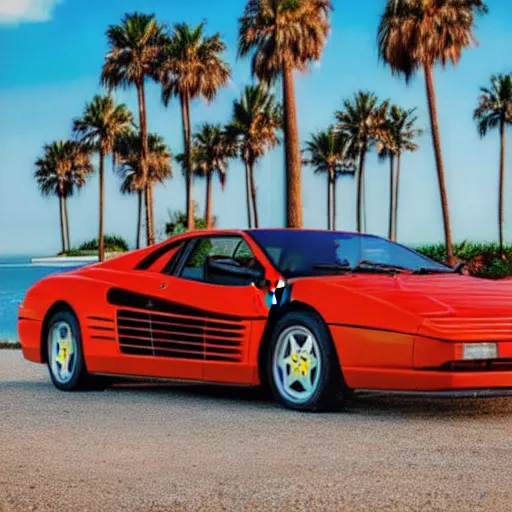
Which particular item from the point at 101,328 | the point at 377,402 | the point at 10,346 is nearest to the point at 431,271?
the point at 377,402

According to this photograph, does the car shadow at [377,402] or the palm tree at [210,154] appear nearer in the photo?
the car shadow at [377,402]

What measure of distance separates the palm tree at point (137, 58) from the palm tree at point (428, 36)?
19946 millimetres

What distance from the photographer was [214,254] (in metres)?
9.98

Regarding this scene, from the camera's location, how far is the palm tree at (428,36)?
43.0 m

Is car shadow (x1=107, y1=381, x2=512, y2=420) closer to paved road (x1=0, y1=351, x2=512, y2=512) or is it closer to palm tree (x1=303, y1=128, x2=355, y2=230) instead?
paved road (x1=0, y1=351, x2=512, y2=512)

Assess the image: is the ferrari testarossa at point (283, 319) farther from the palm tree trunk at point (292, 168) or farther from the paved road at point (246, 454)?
the palm tree trunk at point (292, 168)

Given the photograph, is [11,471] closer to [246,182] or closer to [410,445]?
[410,445]

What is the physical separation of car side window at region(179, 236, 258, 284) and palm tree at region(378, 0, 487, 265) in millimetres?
32949

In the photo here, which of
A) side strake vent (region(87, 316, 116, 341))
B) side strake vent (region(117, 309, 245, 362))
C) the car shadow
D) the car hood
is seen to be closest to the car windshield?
the car hood

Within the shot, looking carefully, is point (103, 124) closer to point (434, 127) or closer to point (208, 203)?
point (208, 203)

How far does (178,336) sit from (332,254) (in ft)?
4.39

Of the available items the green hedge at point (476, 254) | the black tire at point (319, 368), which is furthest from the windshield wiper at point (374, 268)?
the green hedge at point (476, 254)

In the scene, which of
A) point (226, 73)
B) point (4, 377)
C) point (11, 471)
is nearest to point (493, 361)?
point (11, 471)

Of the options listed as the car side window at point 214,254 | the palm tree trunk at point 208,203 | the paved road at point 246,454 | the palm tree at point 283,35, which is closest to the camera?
the paved road at point 246,454
